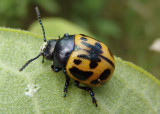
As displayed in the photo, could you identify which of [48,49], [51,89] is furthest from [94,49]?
[51,89]

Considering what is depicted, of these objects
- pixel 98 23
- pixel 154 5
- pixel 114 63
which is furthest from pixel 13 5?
pixel 154 5

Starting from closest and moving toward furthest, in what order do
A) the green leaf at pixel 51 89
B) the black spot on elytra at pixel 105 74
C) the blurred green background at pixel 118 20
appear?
the green leaf at pixel 51 89 < the black spot on elytra at pixel 105 74 < the blurred green background at pixel 118 20

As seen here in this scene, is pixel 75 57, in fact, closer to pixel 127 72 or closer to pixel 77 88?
pixel 77 88

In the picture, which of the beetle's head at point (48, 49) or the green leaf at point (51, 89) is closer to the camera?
the green leaf at point (51, 89)

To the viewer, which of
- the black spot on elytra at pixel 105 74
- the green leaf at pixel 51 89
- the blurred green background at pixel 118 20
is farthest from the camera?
the blurred green background at pixel 118 20

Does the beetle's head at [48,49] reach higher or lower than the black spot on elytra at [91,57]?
lower

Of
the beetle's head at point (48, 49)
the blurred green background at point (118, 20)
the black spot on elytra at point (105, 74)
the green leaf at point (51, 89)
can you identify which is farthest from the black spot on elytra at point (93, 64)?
the blurred green background at point (118, 20)

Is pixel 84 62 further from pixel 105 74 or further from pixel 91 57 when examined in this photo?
A: pixel 105 74

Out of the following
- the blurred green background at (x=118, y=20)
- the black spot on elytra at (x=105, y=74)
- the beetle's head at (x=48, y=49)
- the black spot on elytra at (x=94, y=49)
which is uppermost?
the black spot on elytra at (x=94, y=49)

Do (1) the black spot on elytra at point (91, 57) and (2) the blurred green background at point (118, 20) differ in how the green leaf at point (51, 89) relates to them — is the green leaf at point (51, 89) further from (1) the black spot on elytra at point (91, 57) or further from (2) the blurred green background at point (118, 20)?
(2) the blurred green background at point (118, 20)
